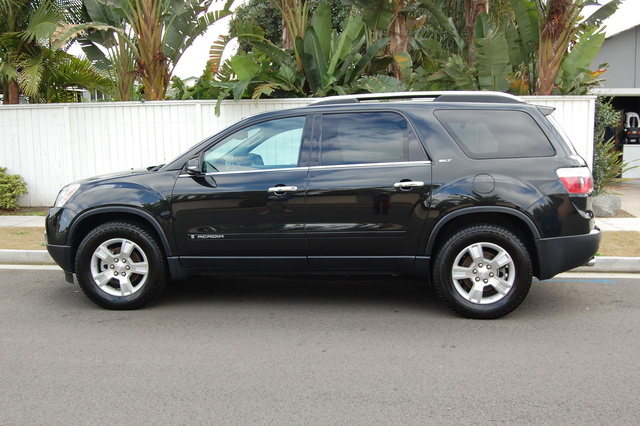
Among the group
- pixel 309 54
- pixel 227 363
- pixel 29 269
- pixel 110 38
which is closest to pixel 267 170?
pixel 227 363

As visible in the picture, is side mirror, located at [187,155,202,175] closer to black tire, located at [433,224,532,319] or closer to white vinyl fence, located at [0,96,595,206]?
black tire, located at [433,224,532,319]

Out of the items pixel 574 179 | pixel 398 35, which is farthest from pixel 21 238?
pixel 398 35

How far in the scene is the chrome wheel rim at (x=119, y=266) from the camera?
5.85 metres

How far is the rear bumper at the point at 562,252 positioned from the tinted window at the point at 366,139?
144 centimetres

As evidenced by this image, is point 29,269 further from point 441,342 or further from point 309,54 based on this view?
point 309,54

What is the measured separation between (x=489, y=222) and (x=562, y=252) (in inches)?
26.8

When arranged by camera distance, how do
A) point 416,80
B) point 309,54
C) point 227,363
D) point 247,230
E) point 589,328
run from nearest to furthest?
point 227,363
point 589,328
point 247,230
point 309,54
point 416,80

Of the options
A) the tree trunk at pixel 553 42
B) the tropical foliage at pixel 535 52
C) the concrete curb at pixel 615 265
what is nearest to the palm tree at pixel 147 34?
the tropical foliage at pixel 535 52

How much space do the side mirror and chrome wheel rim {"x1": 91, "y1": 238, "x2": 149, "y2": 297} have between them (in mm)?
888

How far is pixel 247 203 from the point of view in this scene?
5.68 m

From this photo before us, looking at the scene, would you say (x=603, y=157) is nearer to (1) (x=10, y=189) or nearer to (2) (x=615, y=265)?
(2) (x=615, y=265)

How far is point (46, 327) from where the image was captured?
18.1 ft

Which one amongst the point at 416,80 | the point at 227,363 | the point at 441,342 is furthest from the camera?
the point at 416,80

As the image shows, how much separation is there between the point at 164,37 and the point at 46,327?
7.81 meters
